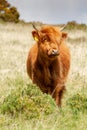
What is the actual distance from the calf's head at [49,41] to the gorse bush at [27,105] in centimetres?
115

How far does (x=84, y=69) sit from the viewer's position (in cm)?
1494

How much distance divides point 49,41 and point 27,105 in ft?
5.92

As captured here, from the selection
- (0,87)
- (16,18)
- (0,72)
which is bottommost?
(16,18)

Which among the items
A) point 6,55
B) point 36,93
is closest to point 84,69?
point 6,55

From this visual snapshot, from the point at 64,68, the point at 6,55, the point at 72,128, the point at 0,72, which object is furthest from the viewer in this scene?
the point at 6,55

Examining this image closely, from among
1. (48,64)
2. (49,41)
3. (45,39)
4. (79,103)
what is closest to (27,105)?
(79,103)

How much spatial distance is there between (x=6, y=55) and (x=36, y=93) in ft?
31.9

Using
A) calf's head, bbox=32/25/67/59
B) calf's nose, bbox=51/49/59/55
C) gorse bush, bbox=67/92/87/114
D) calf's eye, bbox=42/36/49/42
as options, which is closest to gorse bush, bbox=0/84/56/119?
gorse bush, bbox=67/92/87/114

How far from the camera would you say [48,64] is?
938cm

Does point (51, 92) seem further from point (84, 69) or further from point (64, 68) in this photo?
point (84, 69)

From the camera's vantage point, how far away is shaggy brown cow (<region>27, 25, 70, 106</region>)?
896 cm

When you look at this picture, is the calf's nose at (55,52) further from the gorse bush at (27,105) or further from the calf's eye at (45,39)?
the gorse bush at (27,105)

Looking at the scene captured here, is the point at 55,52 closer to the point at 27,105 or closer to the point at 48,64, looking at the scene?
the point at 48,64

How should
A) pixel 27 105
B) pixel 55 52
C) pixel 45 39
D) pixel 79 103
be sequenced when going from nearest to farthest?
pixel 27 105 < pixel 79 103 < pixel 55 52 < pixel 45 39
